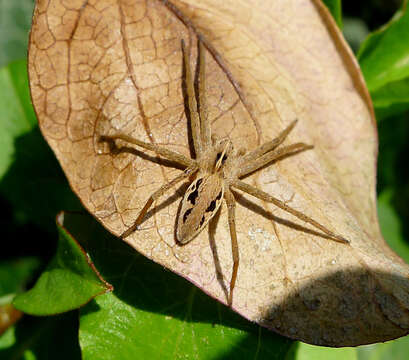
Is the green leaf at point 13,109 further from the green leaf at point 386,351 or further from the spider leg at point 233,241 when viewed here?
the green leaf at point 386,351

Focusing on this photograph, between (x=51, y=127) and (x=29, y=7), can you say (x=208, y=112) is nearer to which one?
(x=51, y=127)

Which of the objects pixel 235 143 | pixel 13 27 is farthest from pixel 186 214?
pixel 13 27

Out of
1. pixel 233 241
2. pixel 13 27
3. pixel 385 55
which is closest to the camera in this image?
pixel 233 241

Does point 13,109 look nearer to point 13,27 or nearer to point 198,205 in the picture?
point 13,27

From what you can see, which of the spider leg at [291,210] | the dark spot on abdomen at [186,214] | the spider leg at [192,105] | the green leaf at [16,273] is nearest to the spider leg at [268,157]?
the spider leg at [291,210]

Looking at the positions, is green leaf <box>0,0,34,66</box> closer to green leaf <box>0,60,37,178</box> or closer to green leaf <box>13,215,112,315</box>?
green leaf <box>0,60,37,178</box>

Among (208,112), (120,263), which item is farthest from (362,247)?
(120,263)
